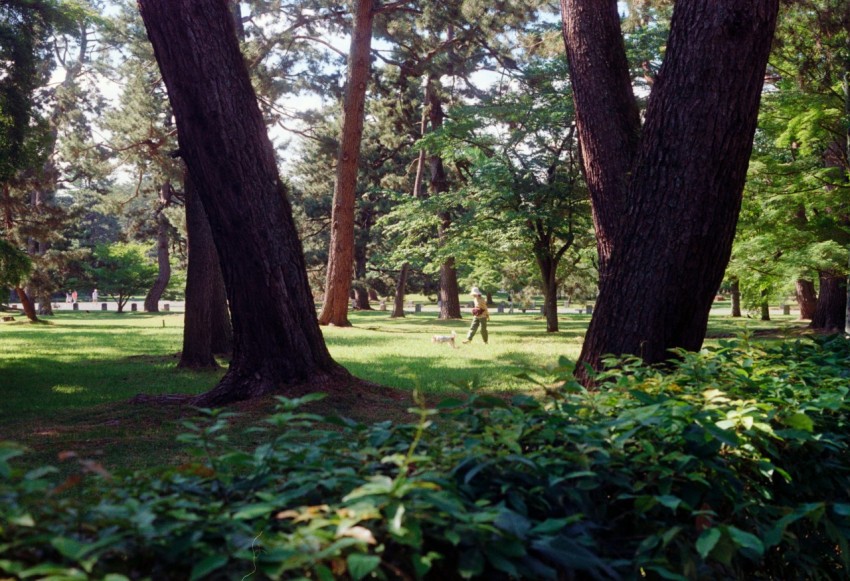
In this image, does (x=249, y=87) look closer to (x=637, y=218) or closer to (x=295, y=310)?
(x=295, y=310)

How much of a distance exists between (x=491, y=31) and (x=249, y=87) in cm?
2025

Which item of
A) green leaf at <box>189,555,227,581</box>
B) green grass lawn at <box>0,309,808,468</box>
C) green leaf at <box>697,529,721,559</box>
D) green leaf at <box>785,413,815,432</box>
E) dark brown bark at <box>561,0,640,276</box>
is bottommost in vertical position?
green grass lawn at <box>0,309,808,468</box>

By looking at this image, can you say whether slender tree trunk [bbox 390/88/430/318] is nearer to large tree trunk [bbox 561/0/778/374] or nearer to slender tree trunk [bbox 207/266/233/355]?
slender tree trunk [bbox 207/266/233/355]

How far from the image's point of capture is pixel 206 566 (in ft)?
4.03

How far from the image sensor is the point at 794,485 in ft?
7.93

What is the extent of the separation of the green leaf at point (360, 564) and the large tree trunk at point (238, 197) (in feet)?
21.3

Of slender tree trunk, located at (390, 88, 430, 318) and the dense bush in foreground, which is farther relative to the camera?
slender tree trunk, located at (390, 88, 430, 318)

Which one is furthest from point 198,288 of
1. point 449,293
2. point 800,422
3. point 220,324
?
point 449,293

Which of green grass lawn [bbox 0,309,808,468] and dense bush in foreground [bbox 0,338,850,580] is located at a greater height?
dense bush in foreground [bbox 0,338,850,580]

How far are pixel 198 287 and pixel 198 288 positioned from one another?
0.06 ft

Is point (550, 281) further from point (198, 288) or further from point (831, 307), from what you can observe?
point (198, 288)

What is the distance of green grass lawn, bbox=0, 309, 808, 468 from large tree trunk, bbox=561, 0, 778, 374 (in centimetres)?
118

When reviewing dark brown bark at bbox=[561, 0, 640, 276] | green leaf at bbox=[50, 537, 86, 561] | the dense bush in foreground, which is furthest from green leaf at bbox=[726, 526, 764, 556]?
dark brown bark at bbox=[561, 0, 640, 276]

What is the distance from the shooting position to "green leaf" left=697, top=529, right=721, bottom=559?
1.60 m
